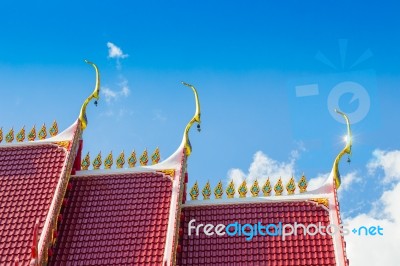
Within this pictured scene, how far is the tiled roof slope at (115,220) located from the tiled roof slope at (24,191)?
2.04 ft

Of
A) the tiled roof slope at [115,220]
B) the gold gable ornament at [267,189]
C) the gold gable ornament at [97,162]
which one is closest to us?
the tiled roof slope at [115,220]

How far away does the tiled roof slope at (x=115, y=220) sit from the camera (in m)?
14.1

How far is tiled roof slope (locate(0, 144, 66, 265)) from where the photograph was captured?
1434 cm

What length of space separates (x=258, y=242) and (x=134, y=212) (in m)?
3.10

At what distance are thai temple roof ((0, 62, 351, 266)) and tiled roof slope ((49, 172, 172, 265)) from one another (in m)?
0.02

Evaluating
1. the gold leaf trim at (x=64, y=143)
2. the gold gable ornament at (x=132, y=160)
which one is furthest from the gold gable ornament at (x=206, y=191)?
the gold leaf trim at (x=64, y=143)

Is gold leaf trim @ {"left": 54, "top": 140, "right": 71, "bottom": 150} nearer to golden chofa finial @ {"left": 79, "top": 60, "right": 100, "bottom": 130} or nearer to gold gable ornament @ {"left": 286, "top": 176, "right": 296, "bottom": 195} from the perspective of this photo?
golden chofa finial @ {"left": 79, "top": 60, "right": 100, "bottom": 130}

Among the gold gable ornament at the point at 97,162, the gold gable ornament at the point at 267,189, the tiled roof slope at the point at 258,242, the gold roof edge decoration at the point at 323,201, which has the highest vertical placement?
the gold gable ornament at the point at 97,162

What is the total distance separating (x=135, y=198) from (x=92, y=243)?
1.72 meters

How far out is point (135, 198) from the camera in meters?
15.6

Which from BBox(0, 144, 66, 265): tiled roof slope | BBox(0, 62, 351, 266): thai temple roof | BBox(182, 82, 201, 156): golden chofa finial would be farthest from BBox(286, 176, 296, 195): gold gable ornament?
BBox(0, 144, 66, 265): tiled roof slope

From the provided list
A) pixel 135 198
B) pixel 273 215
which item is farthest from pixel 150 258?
pixel 273 215

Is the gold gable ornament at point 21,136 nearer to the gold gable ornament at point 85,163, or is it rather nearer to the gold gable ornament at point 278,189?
the gold gable ornament at point 85,163

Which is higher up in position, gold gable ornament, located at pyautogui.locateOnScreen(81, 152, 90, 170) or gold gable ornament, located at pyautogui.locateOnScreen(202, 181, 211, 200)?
gold gable ornament, located at pyautogui.locateOnScreen(81, 152, 90, 170)
